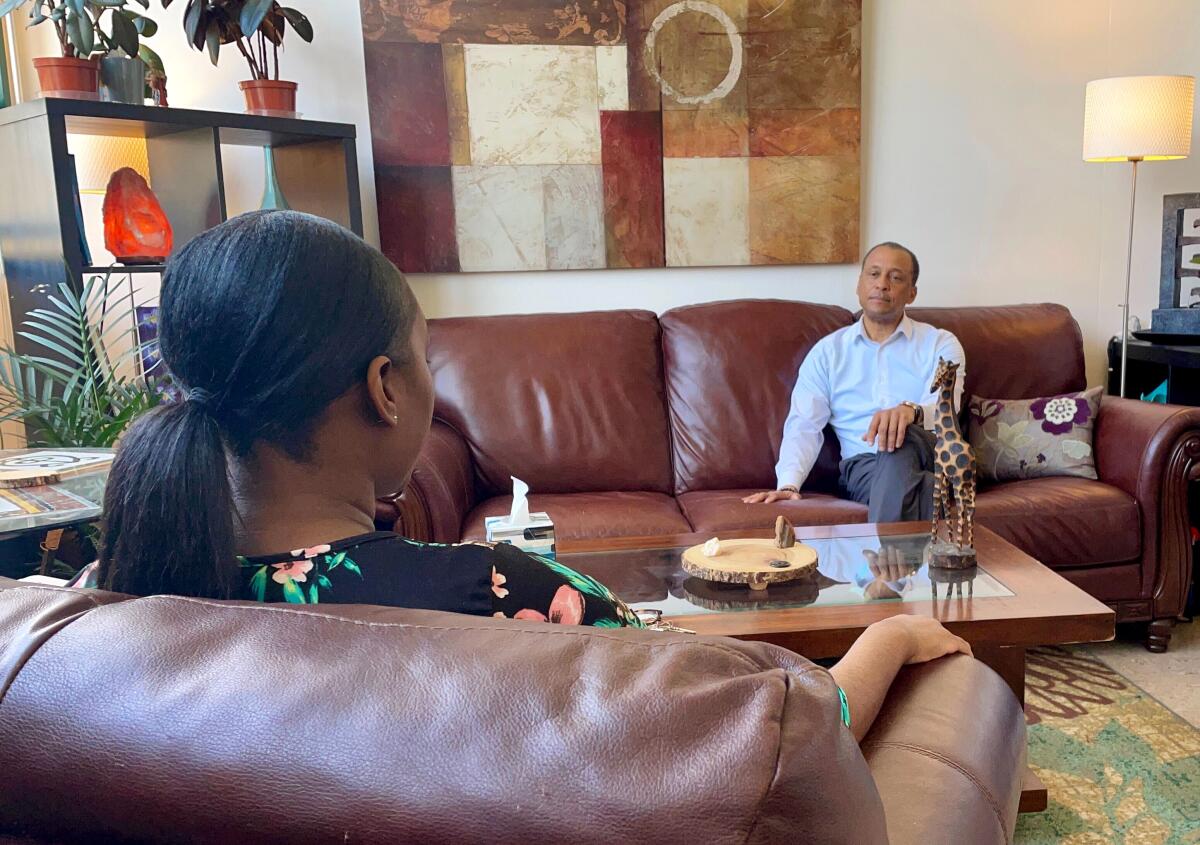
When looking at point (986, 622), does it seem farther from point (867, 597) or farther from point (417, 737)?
point (417, 737)

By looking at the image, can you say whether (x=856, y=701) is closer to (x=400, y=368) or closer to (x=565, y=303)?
(x=400, y=368)

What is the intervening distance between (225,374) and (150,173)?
2507mm

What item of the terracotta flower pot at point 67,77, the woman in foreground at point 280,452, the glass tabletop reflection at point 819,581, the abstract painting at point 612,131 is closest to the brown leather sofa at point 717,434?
the abstract painting at point 612,131

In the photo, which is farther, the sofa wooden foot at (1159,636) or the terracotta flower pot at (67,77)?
the sofa wooden foot at (1159,636)

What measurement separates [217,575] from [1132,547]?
2574mm

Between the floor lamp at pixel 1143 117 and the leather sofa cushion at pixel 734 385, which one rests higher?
the floor lamp at pixel 1143 117

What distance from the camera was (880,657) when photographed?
1039 mm

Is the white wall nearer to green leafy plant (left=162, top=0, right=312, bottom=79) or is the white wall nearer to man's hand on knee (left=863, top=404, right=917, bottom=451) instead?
green leafy plant (left=162, top=0, right=312, bottom=79)

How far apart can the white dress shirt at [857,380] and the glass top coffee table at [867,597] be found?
2.61ft

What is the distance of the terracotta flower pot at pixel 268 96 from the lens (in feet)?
9.35

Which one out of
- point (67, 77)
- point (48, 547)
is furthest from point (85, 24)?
point (48, 547)

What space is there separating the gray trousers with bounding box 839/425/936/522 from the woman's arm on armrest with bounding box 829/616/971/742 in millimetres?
1451

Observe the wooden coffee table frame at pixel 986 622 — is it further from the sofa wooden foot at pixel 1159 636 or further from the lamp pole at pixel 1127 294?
the lamp pole at pixel 1127 294

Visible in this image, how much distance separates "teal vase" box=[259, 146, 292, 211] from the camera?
2967 mm
